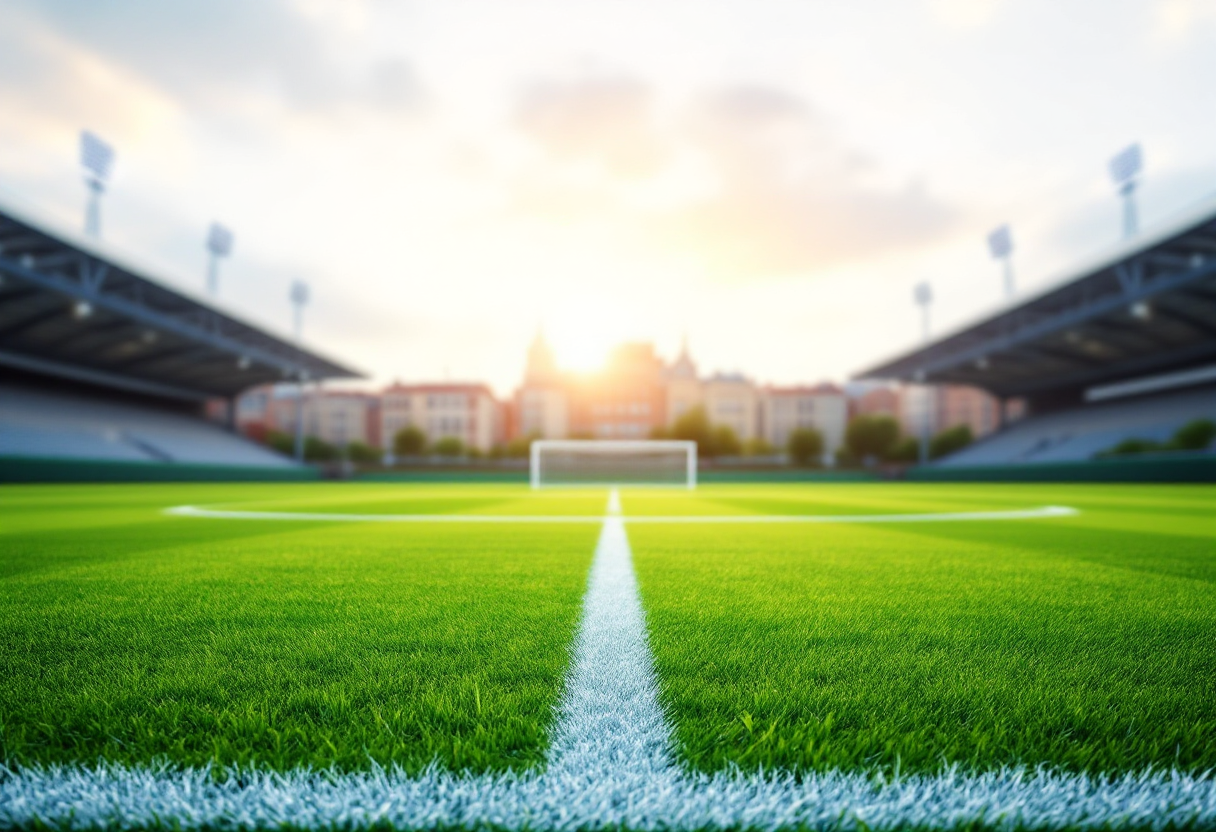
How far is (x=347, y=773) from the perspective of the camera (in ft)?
3.24

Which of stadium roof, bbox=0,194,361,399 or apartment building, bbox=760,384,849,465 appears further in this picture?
apartment building, bbox=760,384,849,465

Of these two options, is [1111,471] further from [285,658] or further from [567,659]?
[285,658]

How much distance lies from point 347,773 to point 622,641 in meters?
0.92

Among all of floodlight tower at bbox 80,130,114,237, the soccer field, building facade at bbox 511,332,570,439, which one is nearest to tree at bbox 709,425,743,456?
building facade at bbox 511,332,570,439

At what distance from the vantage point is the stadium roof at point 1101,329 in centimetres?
1950

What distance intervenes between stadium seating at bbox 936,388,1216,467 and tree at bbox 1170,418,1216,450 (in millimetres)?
3122

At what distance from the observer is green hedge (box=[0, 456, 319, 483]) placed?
16.9 m

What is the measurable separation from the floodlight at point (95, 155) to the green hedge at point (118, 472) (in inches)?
541

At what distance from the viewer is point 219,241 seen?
32500 millimetres

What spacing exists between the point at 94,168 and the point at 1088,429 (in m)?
47.4

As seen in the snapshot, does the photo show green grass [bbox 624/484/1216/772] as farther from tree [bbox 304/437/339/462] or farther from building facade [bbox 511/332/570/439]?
building facade [bbox 511/332/570/439]

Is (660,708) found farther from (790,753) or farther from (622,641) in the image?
(622,641)

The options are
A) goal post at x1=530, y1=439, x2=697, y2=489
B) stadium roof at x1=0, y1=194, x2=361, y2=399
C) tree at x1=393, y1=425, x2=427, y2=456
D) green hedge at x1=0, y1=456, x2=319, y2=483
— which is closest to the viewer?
green hedge at x1=0, y1=456, x2=319, y2=483

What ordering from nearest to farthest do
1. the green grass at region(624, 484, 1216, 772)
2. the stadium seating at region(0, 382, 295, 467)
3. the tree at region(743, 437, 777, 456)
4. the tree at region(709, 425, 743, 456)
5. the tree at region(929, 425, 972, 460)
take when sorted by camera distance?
the green grass at region(624, 484, 1216, 772), the stadium seating at region(0, 382, 295, 467), the tree at region(929, 425, 972, 460), the tree at region(709, 425, 743, 456), the tree at region(743, 437, 777, 456)
